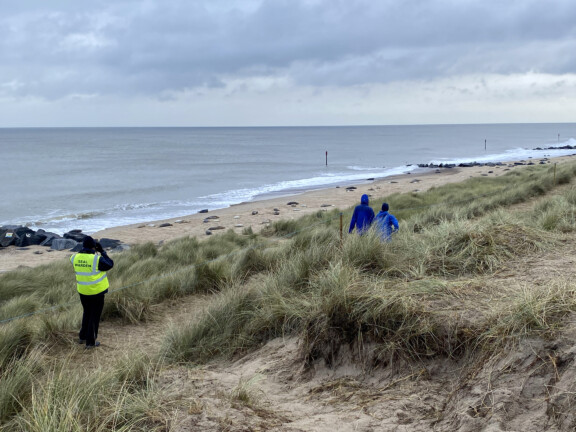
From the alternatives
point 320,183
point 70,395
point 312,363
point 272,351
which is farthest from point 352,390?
point 320,183

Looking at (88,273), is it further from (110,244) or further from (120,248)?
(110,244)

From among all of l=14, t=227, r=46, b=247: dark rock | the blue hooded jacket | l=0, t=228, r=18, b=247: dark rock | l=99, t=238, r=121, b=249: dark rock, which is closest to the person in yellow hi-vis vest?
the blue hooded jacket

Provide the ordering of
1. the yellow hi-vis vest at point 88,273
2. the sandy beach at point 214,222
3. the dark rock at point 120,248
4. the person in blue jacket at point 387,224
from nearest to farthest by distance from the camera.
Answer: the yellow hi-vis vest at point 88,273
the person in blue jacket at point 387,224
the dark rock at point 120,248
the sandy beach at point 214,222

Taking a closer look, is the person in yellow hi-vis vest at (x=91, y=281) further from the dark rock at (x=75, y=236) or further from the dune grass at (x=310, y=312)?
the dark rock at (x=75, y=236)

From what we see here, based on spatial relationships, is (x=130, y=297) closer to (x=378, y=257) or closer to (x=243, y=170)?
(x=378, y=257)

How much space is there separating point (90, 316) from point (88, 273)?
1.98ft

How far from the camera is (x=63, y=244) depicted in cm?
1897

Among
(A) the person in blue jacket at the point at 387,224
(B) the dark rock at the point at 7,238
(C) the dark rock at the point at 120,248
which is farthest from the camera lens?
(B) the dark rock at the point at 7,238

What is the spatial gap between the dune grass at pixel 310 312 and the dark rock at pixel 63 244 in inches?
368

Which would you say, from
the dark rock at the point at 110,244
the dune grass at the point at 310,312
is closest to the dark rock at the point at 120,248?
the dark rock at the point at 110,244

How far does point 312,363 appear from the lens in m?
4.82

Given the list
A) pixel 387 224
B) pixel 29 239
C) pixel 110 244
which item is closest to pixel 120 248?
pixel 110 244

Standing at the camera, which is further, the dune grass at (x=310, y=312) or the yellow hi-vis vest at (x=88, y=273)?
the yellow hi-vis vest at (x=88, y=273)

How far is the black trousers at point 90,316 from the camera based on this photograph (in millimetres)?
6895
